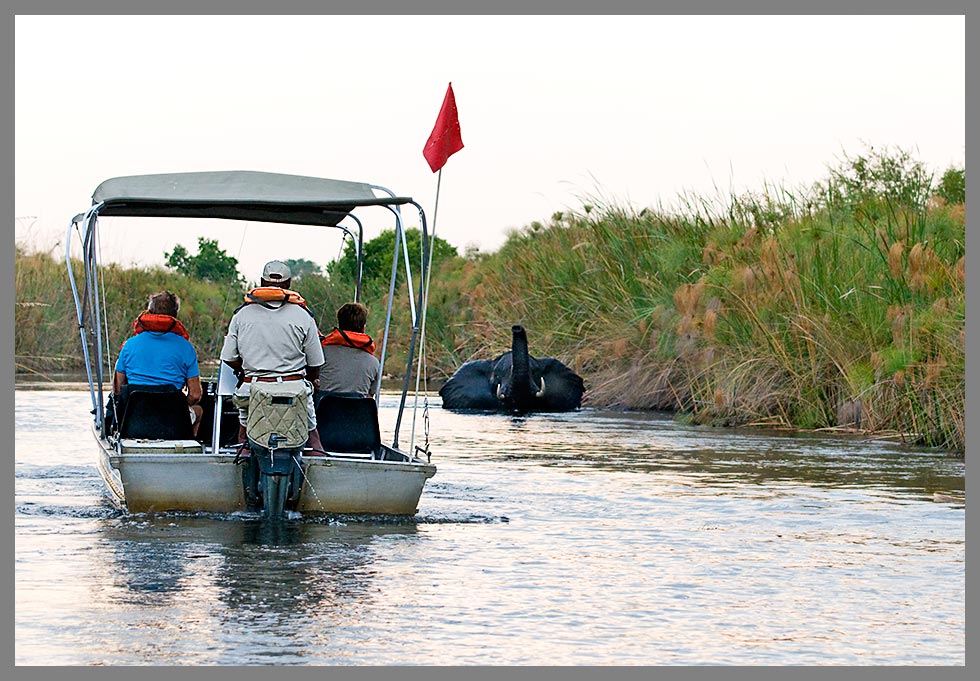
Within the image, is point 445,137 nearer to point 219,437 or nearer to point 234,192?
point 234,192

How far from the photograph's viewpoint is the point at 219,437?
534 inches

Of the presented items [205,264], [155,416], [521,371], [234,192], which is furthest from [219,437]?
[205,264]

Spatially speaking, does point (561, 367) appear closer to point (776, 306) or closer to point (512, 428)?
point (512, 428)

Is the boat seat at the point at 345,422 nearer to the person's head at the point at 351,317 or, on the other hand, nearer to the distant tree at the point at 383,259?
the person's head at the point at 351,317

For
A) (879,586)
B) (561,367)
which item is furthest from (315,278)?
(879,586)

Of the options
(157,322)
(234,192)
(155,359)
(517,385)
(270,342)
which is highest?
(234,192)

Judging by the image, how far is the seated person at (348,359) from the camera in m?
13.7

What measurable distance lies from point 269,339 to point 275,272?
658mm

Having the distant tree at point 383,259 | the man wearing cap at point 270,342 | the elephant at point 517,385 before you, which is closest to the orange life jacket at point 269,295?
the man wearing cap at point 270,342

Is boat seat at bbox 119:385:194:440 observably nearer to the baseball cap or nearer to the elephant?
the baseball cap

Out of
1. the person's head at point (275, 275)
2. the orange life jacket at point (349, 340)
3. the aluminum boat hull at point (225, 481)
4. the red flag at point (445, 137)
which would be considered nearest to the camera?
the aluminum boat hull at point (225, 481)

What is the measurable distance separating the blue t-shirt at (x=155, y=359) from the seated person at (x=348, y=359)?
1044 millimetres

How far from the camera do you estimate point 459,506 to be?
14.1 meters

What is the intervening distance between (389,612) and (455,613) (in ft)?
1.17
